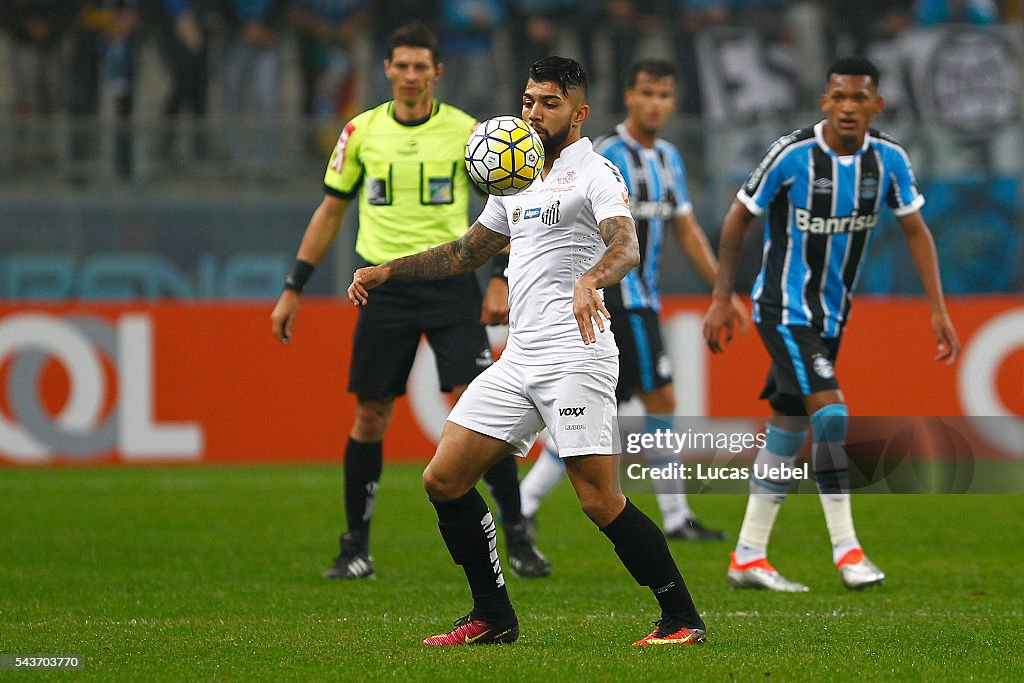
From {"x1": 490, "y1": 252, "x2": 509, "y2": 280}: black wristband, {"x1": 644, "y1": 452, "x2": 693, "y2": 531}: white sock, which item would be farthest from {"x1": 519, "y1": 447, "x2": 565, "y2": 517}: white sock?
{"x1": 490, "y1": 252, "x2": 509, "y2": 280}: black wristband

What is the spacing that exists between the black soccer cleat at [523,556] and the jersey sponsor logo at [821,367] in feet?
5.54

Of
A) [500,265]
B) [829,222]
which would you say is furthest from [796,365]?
[500,265]

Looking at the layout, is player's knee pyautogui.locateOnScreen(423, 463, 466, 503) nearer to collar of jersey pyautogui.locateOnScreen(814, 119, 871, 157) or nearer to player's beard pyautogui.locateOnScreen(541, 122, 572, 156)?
player's beard pyautogui.locateOnScreen(541, 122, 572, 156)

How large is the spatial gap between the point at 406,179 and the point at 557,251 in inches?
92.4

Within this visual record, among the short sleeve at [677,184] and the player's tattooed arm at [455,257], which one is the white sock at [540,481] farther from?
the player's tattooed arm at [455,257]

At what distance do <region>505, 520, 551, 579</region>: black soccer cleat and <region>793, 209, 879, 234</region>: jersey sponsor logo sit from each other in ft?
6.72

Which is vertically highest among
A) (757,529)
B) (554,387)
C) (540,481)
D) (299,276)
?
(299,276)

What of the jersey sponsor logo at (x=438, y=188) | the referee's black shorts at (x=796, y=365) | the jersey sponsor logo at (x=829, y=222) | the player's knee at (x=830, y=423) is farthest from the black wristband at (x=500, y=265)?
the player's knee at (x=830, y=423)

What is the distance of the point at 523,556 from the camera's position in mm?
7629

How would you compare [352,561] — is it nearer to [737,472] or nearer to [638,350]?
[737,472]

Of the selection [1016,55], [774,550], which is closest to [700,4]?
[1016,55]

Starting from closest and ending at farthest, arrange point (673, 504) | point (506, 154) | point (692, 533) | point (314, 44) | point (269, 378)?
point (506, 154) → point (692, 533) → point (673, 504) → point (269, 378) → point (314, 44)

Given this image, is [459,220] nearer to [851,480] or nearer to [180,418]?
[851,480]

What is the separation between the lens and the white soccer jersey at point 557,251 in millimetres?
5367
